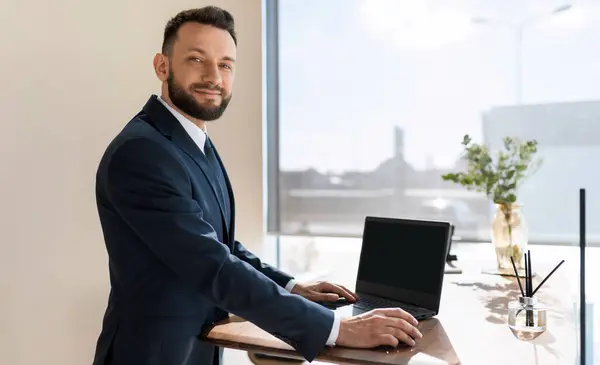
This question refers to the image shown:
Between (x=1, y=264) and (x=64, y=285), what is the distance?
278 mm

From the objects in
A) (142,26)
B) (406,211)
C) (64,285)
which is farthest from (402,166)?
(64,285)

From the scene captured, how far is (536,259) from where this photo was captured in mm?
2570

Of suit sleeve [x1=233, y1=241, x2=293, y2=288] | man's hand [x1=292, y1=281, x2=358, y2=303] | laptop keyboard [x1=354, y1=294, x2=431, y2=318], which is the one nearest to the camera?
laptop keyboard [x1=354, y1=294, x2=431, y2=318]

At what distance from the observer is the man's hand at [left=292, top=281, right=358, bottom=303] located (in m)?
1.72

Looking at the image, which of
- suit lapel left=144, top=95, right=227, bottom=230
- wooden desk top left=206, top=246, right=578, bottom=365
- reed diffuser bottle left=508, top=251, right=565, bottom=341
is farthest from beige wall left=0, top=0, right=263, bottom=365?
reed diffuser bottle left=508, top=251, right=565, bottom=341

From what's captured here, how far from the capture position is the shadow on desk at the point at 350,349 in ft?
4.10

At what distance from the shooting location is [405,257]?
1.74m

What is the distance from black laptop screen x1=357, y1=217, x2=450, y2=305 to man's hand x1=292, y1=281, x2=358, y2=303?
106mm

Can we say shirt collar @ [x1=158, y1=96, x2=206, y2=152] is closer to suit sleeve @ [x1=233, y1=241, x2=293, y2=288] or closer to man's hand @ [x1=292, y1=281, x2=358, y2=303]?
suit sleeve @ [x1=233, y1=241, x2=293, y2=288]

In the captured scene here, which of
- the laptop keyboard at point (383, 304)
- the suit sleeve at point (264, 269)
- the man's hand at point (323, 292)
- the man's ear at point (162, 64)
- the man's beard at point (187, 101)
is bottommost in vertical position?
the laptop keyboard at point (383, 304)

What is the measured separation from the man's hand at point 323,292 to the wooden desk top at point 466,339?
73 mm

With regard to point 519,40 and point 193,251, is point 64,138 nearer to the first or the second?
point 193,251

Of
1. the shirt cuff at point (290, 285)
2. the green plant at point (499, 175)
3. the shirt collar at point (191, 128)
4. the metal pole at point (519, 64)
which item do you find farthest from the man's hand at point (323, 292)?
the metal pole at point (519, 64)

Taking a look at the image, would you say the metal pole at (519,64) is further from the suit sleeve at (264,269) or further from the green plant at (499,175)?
the suit sleeve at (264,269)
